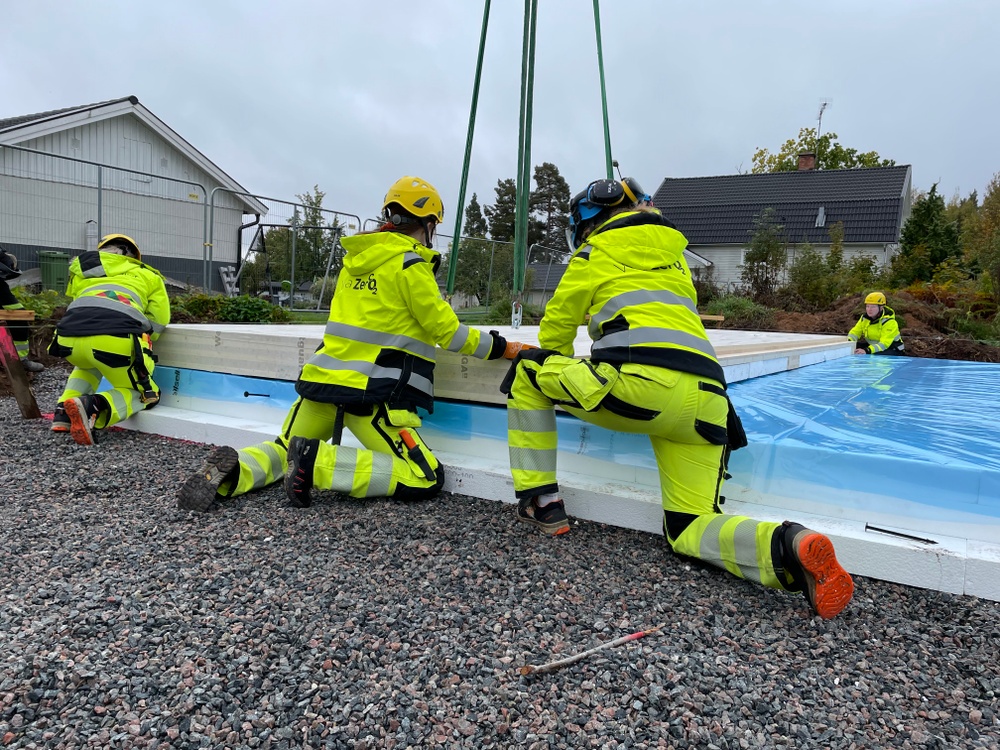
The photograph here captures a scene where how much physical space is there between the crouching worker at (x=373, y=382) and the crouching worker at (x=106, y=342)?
1.92 metres

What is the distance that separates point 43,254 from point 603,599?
1240 centimetres

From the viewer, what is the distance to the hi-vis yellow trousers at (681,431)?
2412 mm

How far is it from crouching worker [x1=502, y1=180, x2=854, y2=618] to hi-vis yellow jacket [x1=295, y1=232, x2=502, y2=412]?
0.55 metres

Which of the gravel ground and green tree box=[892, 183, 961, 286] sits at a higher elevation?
green tree box=[892, 183, 961, 286]

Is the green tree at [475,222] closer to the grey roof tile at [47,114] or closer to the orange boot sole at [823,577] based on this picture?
the grey roof tile at [47,114]

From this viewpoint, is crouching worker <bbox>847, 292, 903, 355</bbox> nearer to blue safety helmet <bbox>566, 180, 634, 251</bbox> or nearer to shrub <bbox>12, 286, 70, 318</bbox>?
blue safety helmet <bbox>566, 180, 634, 251</bbox>

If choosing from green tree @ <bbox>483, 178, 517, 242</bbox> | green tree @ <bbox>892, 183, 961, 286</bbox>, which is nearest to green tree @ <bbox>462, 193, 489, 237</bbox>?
green tree @ <bbox>483, 178, 517, 242</bbox>

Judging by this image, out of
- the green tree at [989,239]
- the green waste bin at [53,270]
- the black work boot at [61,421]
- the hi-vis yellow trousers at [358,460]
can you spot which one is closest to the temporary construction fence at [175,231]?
the green waste bin at [53,270]

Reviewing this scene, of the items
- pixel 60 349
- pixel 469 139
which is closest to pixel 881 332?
pixel 469 139

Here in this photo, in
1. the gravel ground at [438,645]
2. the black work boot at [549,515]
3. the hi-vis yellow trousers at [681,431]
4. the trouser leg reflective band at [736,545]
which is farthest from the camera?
the black work boot at [549,515]

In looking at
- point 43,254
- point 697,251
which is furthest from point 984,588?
point 697,251

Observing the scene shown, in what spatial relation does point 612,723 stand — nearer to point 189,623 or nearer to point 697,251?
point 189,623

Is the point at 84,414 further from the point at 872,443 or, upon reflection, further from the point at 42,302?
the point at 42,302

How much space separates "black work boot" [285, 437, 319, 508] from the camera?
10.0 ft
